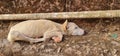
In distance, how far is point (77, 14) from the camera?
6.58 metres

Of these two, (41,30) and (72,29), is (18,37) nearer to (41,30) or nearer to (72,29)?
(41,30)

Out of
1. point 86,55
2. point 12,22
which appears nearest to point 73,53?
point 86,55

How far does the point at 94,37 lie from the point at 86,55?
0.56 m

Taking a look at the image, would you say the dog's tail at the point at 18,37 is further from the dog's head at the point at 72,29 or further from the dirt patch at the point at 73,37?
the dog's head at the point at 72,29

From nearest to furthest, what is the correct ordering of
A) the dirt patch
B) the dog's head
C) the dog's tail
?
the dirt patch
the dog's tail
the dog's head

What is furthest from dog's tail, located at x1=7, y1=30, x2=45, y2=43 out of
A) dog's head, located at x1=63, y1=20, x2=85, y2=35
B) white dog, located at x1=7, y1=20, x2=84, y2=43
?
dog's head, located at x1=63, y1=20, x2=85, y2=35

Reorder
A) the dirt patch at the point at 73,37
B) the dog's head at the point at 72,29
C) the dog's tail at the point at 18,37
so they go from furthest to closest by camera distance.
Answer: the dog's head at the point at 72,29
the dog's tail at the point at 18,37
the dirt patch at the point at 73,37

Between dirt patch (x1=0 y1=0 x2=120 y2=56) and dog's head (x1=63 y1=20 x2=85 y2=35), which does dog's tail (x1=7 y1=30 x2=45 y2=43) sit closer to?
dirt patch (x1=0 y1=0 x2=120 y2=56)

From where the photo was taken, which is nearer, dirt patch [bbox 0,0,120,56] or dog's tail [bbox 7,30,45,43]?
dirt patch [bbox 0,0,120,56]

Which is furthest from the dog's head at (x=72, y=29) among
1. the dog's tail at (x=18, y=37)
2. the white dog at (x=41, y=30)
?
the dog's tail at (x=18, y=37)

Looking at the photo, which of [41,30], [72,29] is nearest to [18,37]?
[41,30]

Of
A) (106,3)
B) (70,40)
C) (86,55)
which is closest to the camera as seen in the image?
(86,55)

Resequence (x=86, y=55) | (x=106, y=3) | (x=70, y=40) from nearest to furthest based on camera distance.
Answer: (x=86, y=55)
(x=70, y=40)
(x=106, y=3)

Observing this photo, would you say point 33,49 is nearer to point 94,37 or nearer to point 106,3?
point 94,37
